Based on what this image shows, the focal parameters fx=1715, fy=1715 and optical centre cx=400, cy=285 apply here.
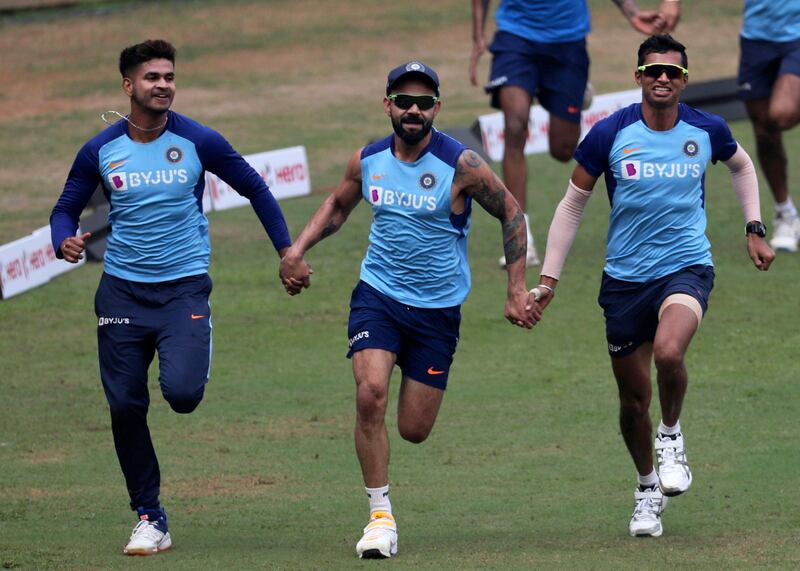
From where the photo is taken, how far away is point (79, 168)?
891 cm

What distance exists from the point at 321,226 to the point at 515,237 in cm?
102

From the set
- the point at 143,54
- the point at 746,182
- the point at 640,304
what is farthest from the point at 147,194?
the point at 746,182

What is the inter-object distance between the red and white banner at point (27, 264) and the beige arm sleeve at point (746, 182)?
6.84m

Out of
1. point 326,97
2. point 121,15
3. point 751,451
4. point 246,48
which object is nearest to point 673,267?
point 751,451

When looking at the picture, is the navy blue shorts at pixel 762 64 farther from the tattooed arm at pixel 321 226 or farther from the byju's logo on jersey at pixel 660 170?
the tattooed arm at pixel 321 226

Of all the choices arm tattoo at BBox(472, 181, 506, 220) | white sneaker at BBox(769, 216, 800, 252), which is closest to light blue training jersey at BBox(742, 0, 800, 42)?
white sneaker at BBox(769, 216, 800, 252)

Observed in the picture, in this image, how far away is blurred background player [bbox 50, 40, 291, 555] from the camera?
868 cm

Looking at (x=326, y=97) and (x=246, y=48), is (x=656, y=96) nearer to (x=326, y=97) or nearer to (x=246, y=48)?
(x=326, y=97)

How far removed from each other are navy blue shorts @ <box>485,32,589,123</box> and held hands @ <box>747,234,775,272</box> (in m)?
5.42

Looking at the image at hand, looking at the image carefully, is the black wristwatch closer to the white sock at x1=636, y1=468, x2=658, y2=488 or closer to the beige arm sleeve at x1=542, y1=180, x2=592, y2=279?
the beige arm sleeve at x1=542, y1=180, x2=592, y2=279

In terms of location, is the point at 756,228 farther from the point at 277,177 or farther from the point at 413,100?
the point at 277,177

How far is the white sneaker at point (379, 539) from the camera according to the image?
26.9 feet

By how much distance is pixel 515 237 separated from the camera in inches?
353

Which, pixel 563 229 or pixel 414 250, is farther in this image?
pixel 563 229
